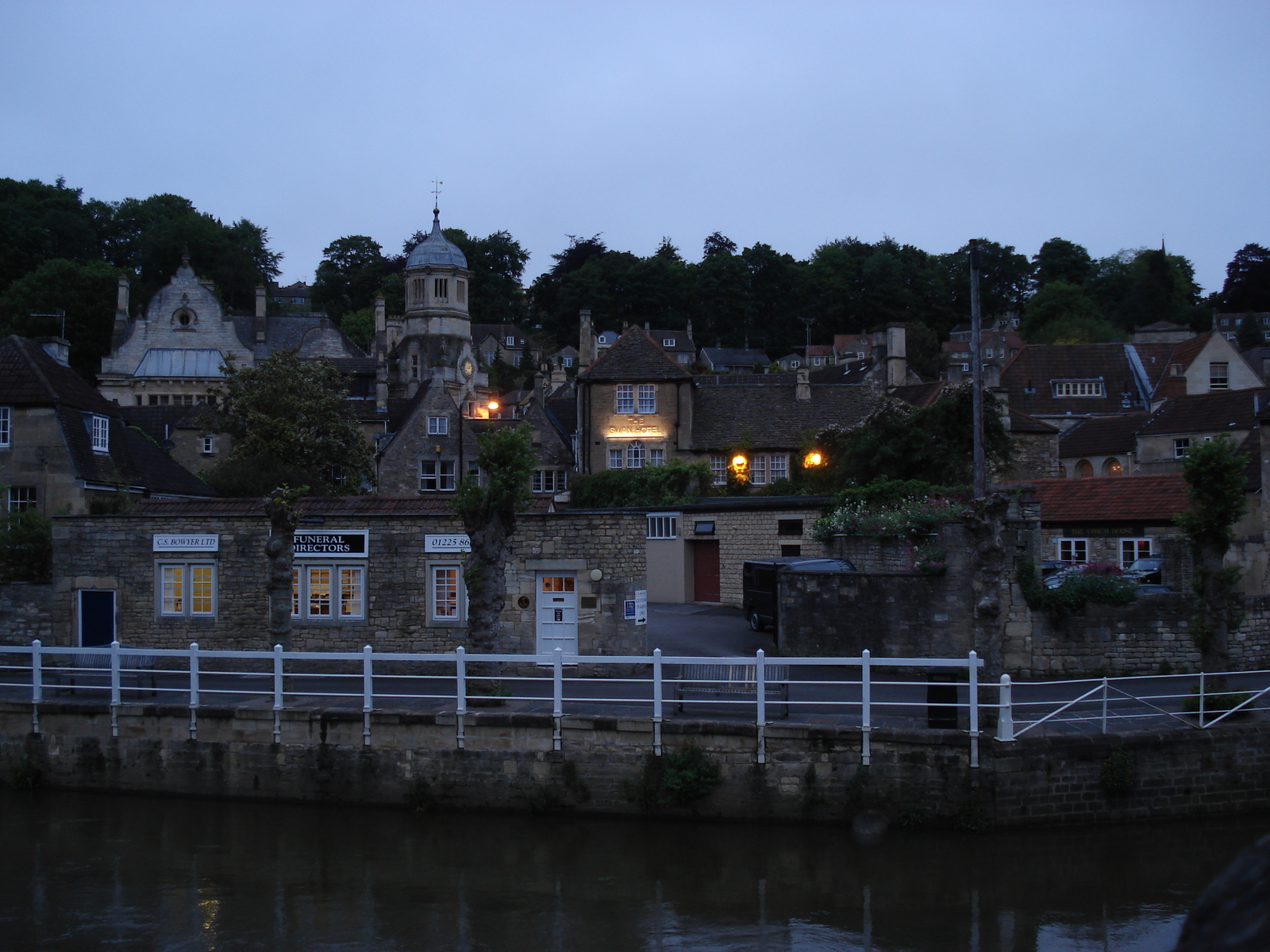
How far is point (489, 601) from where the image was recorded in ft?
61.4

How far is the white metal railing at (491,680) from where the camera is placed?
15609 millimetres

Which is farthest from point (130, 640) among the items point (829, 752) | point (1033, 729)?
point (1033, 729)

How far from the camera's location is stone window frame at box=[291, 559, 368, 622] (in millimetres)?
22438

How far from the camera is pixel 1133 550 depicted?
27.4 m

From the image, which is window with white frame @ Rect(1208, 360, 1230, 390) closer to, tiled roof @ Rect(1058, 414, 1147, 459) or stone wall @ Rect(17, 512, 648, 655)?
tiled roof @ Rect(1058, 414, 1147, 459)

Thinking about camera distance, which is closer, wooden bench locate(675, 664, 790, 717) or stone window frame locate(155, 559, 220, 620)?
wooden bench locate(675, 664, 790, 717)

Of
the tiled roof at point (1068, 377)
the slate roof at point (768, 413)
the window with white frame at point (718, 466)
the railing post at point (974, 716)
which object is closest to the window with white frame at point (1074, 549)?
the railing post at point (974, 716)

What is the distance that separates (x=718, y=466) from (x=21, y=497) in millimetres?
25885

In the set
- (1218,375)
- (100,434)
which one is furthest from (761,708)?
(1218,375)

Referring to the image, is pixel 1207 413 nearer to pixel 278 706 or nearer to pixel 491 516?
pixel 491 516

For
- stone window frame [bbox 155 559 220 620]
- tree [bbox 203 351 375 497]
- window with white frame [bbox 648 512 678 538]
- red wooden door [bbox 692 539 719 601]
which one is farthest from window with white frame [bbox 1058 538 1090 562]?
tree [bbox 203 351 375 497]

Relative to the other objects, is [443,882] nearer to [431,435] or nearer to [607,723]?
[607,723]

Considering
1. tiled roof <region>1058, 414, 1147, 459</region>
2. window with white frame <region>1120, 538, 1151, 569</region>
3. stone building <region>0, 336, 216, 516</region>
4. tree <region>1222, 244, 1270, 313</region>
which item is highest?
tree <region>1222, 244, 1270, 313</region>

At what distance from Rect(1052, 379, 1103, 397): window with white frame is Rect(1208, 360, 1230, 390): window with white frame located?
5.53 metres
